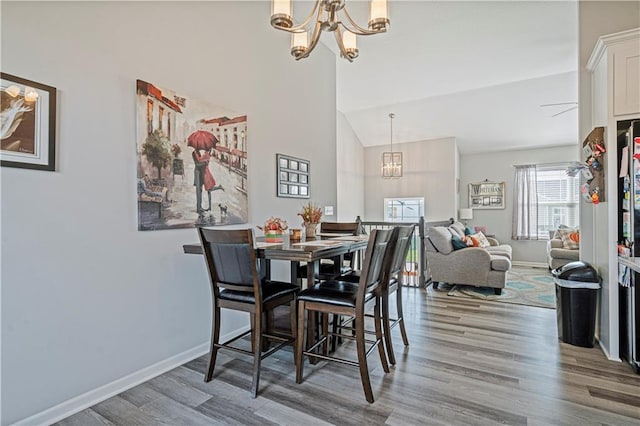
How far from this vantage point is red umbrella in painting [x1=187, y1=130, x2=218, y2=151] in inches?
102

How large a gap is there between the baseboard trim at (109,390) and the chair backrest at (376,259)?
4.77 feet

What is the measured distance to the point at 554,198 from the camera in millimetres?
7125

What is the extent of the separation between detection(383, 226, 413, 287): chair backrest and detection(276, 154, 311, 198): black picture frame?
4.92 feet

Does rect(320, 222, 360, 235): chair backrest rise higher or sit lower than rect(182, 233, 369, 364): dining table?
higher

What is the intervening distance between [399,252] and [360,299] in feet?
2.32

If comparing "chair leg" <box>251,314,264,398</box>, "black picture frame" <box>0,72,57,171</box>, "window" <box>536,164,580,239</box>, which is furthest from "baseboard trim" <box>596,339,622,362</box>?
"window" <box>536,164,580,239</box>

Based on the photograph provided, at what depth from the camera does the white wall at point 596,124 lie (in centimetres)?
256

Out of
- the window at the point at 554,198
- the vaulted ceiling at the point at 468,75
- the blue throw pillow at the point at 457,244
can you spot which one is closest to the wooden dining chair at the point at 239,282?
the vaulted ceiling at the point at 468,75

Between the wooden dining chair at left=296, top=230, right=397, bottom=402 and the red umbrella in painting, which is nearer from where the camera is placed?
the wooden dining chair at left=296, top=230, right=397, bottom=402

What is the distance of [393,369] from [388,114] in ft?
18.7

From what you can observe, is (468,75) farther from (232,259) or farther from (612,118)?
(232,259)

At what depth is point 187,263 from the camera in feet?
8.45

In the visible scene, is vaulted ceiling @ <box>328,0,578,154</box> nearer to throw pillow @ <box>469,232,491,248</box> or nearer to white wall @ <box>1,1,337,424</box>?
white wall @ <box>1,1,337,424</box>

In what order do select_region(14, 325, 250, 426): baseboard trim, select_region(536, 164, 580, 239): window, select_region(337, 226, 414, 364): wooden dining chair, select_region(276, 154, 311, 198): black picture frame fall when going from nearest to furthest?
1. select_region(14, 325, 250, 426): baseboard trim
2. select_region(337, 226, 414, 364): wooden dining chair
3. select_region(276, 154, 311, 198): black picture frame
4. select_region(536, 164, 580, 239): window
